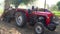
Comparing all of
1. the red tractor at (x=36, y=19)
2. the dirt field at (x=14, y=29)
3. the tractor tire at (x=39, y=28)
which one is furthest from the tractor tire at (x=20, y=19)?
the tractor tire at (x=39, y=28)

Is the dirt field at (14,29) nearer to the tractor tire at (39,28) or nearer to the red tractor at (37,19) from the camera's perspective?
the red tractor at (37,19)

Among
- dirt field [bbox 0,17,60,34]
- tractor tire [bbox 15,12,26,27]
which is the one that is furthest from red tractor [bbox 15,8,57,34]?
dirt field [bbox 0,17,60,34]

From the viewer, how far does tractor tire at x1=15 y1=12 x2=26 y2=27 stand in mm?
9555

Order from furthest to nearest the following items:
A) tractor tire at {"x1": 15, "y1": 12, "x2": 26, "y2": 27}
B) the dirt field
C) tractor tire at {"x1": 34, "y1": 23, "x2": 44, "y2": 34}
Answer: tractor tire at {"x1": 15, "y1": 12, "x2": 26, "y2": 27} < the dirt field < tractor tire at {"x1": 34, "y1": 23, "x2": 44, "y2": 34}

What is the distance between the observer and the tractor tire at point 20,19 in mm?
9555

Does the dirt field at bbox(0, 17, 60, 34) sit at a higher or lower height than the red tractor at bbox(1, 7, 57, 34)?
lower

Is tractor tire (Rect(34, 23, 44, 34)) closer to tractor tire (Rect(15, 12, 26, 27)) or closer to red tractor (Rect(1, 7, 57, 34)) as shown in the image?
red tractor (Rect(1, 7, 57, 34))

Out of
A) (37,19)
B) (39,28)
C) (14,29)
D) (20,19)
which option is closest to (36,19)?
(37,19)

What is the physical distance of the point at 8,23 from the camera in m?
10.4

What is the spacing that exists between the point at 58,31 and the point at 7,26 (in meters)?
2.76

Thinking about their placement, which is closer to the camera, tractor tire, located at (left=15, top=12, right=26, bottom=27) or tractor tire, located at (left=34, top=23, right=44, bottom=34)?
tractor tire, located at (left=34, top=23, right=44, bottom=34)

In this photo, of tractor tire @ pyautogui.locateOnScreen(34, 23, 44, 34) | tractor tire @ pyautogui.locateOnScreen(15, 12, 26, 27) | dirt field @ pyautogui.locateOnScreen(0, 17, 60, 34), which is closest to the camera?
tractor tire @ pyautogui.locateOnScreen(34, 23, 44, 34)

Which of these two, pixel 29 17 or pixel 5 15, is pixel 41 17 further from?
pixel 5 15

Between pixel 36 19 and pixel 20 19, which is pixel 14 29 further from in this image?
pixel 36 19
